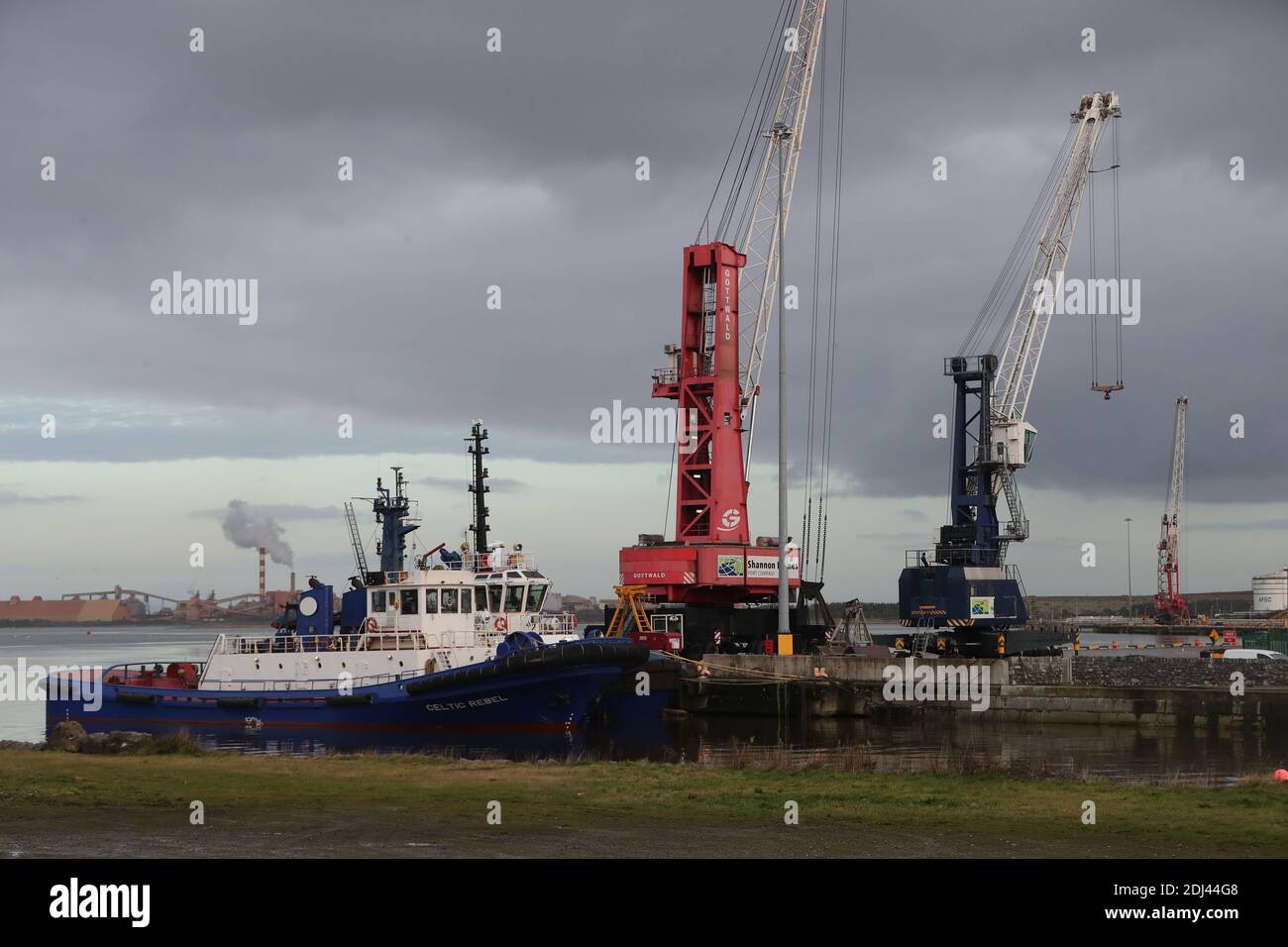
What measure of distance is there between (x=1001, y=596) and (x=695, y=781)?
157ft

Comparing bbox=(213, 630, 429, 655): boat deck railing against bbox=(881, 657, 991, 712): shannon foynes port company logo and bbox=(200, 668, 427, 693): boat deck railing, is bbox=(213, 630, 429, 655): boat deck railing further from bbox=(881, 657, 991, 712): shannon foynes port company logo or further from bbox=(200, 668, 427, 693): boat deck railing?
bbox=(881, 657, 991, 712): shannon foynes port company logo

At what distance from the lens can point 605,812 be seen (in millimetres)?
17625

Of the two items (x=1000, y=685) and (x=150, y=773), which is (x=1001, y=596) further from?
(x=150, y=773)

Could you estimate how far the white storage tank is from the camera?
152 metres

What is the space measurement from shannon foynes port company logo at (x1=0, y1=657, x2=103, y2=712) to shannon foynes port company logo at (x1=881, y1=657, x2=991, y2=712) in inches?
1117

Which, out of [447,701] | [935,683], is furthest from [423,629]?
[935,683]

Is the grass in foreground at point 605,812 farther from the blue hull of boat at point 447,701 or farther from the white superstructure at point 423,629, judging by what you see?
the white superstructure at point 423,629

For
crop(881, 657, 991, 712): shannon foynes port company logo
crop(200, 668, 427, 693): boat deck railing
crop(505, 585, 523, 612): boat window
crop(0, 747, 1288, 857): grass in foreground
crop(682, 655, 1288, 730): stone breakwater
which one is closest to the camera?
crop(0, 747, 1288, 857): grass in foreground
